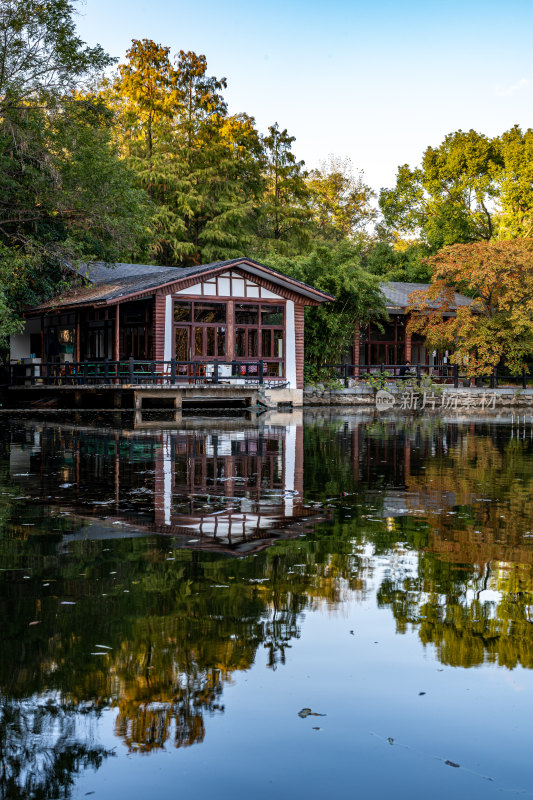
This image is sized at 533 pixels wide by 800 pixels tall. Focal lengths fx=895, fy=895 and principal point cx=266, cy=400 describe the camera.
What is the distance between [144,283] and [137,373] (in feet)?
19.1

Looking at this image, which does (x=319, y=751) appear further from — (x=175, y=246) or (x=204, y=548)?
(x=175, y=246)

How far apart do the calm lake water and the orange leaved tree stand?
1431 inches

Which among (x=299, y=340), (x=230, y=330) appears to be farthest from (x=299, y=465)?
(x=299, y=340)

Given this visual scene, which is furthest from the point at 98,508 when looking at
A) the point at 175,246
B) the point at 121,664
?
the point at 175,246

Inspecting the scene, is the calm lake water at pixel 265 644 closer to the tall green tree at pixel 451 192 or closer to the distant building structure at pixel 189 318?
the distant building structure at pixel 189 318

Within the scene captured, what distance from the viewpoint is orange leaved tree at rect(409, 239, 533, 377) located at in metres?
46.0

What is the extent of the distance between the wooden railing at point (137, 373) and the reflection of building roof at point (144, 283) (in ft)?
9.22

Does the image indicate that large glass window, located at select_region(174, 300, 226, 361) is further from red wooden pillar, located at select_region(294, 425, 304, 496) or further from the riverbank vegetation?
red wooden pillar, located at select_region(294, 425, 304, 496)

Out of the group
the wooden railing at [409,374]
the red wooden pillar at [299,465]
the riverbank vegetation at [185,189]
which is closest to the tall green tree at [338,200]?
the riverbank vegetation at [185,189]

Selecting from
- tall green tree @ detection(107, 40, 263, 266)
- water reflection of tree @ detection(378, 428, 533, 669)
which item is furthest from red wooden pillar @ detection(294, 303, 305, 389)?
water reflection of tree @ detection(378, 428, 533, 669)

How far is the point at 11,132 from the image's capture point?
30.4m

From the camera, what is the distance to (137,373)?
116ft

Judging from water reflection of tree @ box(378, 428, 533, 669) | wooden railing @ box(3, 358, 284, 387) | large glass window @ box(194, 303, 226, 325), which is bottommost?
water reflection of tree @ box(378, 428, 533, 669)

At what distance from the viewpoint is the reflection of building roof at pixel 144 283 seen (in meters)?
38.1
